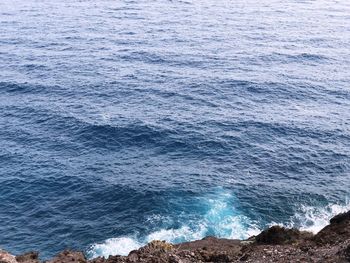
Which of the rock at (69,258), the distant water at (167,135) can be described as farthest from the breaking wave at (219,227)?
the rock at (69,258)

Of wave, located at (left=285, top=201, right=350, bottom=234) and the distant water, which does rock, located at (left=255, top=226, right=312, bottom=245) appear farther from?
wave, located at (left=285, top=201, right=350, bottom=234)

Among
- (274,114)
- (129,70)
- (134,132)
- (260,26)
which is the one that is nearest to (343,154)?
(274,114)

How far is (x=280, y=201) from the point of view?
7400cm

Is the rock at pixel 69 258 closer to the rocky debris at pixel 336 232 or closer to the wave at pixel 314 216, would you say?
the rocky debris at pixel 336 232

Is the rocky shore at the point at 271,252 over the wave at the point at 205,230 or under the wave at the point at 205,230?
over

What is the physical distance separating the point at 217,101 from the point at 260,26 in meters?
69.0

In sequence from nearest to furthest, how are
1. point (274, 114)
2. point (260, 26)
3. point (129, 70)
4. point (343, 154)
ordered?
point (343, 154), point (274, 114), point (129, 70), point (260, 26)

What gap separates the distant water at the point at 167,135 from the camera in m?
71.2

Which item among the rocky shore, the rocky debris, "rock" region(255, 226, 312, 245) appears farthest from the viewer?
"rock" region(255, 226, 312, 245)

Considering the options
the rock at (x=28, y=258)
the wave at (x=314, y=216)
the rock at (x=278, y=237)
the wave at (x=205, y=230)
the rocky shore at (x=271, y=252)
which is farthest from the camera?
the wave at (x=314, y=216)

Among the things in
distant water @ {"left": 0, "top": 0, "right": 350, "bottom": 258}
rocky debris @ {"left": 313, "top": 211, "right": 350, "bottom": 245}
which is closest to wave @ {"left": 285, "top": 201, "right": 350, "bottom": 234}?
distant water @ {"left": 0, "top": 0, "right": 350, "bottom": 258}

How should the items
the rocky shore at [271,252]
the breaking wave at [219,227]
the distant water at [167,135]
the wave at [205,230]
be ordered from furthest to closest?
the distant water at [167,135]
the breaking wave at [219,227]
the wave at [205,230]
the rocky shore at [271,252]

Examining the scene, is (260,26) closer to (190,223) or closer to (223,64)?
(223,64)

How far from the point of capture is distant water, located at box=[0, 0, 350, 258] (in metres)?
71.2
